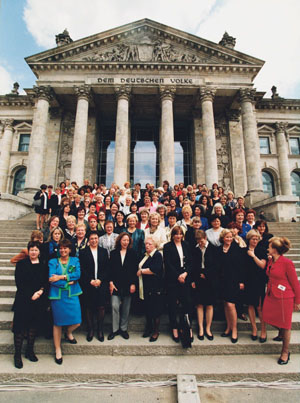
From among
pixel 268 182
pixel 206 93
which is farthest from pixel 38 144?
pixel 268 182

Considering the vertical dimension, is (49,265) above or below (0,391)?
above

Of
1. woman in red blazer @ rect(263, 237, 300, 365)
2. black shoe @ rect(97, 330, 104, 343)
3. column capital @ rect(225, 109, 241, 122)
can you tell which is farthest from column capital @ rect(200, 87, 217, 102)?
black shoe @ rect(97, 330, 104, 343)

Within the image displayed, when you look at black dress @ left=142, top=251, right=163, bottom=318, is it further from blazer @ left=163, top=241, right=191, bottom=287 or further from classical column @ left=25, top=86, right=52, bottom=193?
classical column @ left=25, top=86, right=52, bottom=193

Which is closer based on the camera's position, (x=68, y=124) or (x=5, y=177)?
(x=68, y=124)

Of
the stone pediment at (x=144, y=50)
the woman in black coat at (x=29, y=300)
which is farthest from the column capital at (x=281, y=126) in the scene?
the woman in black coat at (x=29, y=300)

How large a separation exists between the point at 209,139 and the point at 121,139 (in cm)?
732

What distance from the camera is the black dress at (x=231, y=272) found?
4.52m

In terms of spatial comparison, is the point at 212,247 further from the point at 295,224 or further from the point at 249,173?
the point at 249,173

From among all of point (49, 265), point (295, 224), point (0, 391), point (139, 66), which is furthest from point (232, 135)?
point (0, 391)

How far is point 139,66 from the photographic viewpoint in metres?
20.1

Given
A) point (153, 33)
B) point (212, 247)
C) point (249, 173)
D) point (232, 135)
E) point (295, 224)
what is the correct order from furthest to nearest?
point (232, 135) < point (153, 33) < point (249, 173) < point (295, 224) < point (212, 247)

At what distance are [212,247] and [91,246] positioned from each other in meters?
2.53

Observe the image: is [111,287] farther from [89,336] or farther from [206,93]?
[206,93]

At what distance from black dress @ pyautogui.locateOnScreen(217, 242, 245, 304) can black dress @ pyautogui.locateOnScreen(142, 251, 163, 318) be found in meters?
1.22
